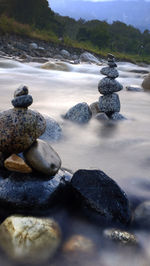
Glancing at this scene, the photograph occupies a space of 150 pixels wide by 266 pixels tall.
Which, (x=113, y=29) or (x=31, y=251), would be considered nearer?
(x=31, y=251)

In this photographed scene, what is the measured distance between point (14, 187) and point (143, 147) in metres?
2.61

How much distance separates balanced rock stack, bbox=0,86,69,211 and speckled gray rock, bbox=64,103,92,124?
2.90 metres

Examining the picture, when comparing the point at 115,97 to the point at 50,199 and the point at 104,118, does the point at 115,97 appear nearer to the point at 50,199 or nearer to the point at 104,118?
the point at 104,118

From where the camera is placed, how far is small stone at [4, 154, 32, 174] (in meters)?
2.63

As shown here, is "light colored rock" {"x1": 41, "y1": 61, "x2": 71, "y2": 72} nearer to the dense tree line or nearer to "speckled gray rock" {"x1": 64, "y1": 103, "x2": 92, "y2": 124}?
"speckled gray rock" {"x1": 64, "y1": 103, "x2": 92, "y2": 124}

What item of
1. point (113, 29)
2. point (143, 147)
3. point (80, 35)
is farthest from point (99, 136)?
point (113, 29)

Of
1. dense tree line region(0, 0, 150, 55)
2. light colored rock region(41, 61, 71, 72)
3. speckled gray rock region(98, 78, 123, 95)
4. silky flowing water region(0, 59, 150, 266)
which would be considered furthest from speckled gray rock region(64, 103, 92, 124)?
dense tree line region(0, 0, 150, 55)

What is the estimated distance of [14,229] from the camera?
221 cm

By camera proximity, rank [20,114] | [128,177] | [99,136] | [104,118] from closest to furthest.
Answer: [20,114] → [128,177] → [99,136] → [104,118]

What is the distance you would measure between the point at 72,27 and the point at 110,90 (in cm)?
6467

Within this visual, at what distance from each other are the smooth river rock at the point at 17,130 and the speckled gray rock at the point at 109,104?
3472 millimetres

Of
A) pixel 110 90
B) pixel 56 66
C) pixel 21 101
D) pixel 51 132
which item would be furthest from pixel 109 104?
pixel 56 66

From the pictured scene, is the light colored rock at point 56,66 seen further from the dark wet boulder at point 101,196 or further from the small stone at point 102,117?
the dark wet boulder at point 101,196

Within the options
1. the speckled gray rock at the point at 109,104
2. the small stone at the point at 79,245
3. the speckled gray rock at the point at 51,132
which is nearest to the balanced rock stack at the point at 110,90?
the speckled gray rock at the point at 109,104
